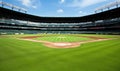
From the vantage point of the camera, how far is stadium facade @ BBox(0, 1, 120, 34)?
48625 mm

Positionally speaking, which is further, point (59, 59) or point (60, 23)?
point (60, 23)

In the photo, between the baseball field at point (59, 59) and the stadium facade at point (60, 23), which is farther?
the stadium facade at point (60, 23)

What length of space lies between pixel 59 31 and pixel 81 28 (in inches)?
683

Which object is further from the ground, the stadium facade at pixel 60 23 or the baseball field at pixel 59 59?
the stadium facade at pixel 60 23

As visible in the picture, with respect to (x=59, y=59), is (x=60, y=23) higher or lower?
higher

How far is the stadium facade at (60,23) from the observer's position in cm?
4862

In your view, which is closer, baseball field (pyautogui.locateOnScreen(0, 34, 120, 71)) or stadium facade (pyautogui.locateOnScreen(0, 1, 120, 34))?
baseball field (pyautogui.locateOnScreen(0, 34, 120, 71))

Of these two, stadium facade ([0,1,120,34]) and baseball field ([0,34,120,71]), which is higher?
stadium facade ([0,1,120,34])

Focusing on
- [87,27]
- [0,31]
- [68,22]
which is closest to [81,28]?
Answer: [87,27]

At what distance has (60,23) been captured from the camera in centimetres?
7662

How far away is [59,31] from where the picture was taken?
7225 centimetres

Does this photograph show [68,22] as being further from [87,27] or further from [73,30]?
[87,27]

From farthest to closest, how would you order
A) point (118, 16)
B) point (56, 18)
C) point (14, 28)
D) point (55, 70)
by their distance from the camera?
point (56, 18) → point (14, 28) → point (118, 16) → point (55, 70)

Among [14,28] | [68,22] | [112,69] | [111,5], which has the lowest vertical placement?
[112,69]
